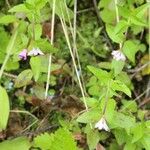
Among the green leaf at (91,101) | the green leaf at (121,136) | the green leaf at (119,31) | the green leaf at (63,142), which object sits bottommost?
the green leaf at (121,136)

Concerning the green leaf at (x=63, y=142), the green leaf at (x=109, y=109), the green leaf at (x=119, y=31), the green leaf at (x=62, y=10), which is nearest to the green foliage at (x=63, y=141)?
the green leaf at (x=63, y=142)

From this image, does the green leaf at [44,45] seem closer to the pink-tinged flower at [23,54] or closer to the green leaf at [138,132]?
the pink-tinged flower at [23,54]

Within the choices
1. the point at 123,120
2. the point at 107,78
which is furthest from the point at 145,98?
the point at 107,78

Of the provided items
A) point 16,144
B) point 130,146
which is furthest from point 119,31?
point 16,144

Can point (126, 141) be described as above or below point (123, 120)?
below

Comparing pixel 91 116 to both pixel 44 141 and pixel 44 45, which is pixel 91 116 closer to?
pixel 44 141

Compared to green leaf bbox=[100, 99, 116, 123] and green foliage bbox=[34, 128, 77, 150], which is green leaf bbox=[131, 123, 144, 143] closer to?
green leaf bbox=[100, 99, 116, 123]

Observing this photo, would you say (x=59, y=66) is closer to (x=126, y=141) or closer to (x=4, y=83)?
(x=4, y=83)
